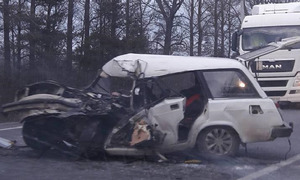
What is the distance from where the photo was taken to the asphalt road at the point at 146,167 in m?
9.02

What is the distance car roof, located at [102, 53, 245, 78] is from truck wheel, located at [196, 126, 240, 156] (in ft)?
3.40

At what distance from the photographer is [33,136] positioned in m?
10.3

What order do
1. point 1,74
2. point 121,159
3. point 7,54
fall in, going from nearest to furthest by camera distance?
point 121,159
point 1,74
point 7,54

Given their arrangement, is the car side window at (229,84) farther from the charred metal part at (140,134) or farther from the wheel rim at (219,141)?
the charred metal part at (140,134)

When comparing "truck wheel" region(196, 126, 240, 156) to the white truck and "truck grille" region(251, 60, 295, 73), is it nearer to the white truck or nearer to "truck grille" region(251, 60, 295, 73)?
the white truck

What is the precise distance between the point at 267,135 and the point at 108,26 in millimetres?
28990

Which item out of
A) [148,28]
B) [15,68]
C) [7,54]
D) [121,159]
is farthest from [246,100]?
[148,28]

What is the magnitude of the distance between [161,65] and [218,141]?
1.51 meters

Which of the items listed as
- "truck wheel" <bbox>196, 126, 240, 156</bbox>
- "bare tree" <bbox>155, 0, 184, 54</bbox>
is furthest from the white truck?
"bare tree" <bbox>155, 0, 184, 54</bbox>

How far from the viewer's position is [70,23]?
3919 centimetres

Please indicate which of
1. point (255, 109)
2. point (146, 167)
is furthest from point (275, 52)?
point (146, 167)

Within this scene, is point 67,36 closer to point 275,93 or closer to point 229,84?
point 275,93

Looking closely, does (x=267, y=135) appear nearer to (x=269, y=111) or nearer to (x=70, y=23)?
(x=269, y=111)

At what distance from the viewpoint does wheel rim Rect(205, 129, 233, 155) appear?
33.7ft
